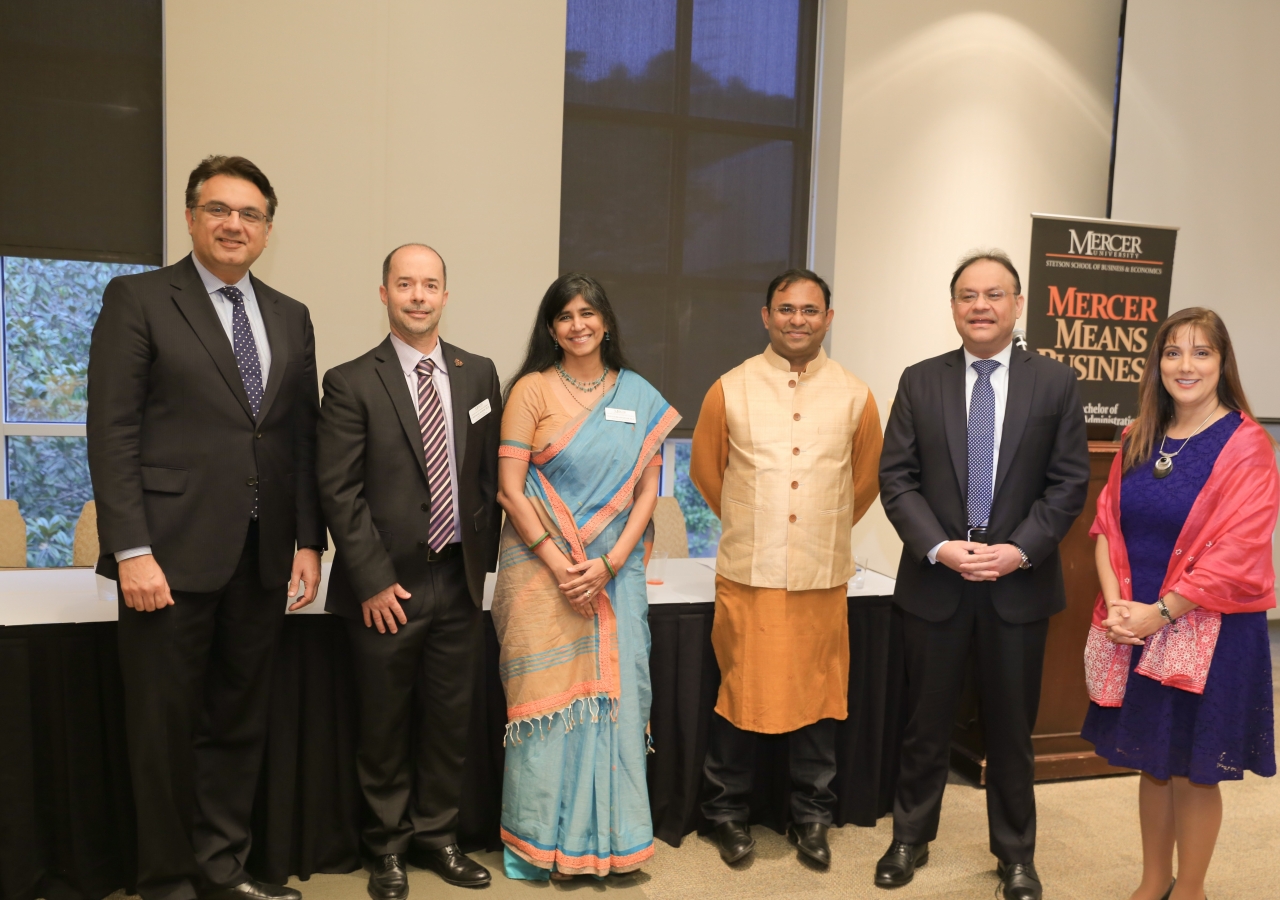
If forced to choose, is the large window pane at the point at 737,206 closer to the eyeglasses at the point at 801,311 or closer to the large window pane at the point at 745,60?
the large window pane at the point at 745,60

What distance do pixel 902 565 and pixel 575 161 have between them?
120 inches

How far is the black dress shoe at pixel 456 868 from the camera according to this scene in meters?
2.50

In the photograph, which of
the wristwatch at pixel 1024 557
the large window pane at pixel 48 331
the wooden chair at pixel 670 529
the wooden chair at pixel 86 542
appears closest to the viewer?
the wristwatch at pixel 1024 557

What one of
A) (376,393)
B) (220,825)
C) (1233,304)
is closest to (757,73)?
(1233,304)

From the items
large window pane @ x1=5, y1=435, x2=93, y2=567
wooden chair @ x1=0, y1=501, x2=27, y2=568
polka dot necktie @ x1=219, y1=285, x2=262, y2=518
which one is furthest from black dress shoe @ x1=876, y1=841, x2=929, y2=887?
large window pane @ x1=5, y1=435, x2=93, y2=567

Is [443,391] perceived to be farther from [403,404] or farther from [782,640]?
[782,640]

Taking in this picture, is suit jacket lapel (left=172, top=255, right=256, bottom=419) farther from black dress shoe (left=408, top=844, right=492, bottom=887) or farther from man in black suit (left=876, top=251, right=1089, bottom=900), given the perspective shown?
man in black suit (left=876, top=251, right=1089, bottom=900)

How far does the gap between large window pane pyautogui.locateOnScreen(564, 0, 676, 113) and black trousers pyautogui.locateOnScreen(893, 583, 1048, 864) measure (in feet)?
11.1

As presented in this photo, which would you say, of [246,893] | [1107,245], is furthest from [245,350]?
[1107,245]

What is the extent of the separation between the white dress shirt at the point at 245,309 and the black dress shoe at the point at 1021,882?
2.38 m

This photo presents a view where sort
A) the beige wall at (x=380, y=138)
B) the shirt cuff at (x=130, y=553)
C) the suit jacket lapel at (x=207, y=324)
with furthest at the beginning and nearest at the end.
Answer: the beige wall at (x=380, y=138), the suit jacket lapel at (x=207, y=324), the shirt cuff at (x=130, y=553)

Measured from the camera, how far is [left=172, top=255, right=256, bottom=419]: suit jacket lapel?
2166 mm

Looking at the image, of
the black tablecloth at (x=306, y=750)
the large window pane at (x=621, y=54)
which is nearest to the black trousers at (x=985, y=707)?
the black tablecloth at (x=306, y=750)

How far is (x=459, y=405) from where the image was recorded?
2.45m
